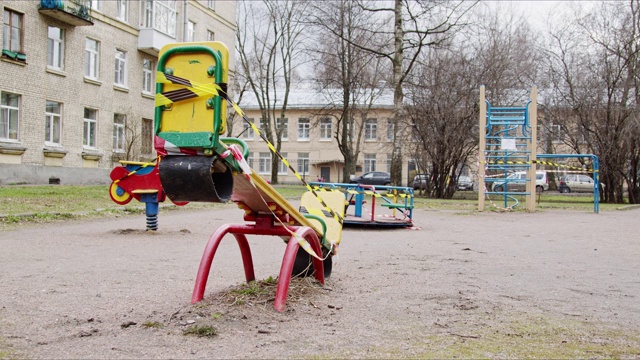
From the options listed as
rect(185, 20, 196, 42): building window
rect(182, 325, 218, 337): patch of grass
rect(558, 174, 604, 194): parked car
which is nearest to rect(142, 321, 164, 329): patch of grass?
rect(182, 325, 218, 337): patch of grass

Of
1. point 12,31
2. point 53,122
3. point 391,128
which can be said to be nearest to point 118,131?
point 53,122

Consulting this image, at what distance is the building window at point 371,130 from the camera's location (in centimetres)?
5878

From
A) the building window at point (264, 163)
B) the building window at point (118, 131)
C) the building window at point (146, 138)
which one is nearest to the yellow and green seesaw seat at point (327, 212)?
the building window at point (118, 131)

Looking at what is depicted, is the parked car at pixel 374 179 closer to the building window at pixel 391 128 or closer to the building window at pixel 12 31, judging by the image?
the building window at pixel 391 128

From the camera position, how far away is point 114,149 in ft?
100

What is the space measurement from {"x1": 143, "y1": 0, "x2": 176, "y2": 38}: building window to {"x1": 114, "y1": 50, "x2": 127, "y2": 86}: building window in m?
2.31

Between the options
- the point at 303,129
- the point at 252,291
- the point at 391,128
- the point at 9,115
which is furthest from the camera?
the point at 303,129

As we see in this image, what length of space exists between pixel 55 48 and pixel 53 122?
310cm

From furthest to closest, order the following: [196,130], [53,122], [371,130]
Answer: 1. [371,130]
2. [53,122]
3. [196,130]

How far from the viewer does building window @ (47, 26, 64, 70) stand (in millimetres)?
26250

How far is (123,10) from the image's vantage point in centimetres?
3131

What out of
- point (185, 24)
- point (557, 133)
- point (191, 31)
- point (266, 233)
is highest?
point (191, 31)

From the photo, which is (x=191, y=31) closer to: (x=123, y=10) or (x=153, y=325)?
(x=123, y=10)

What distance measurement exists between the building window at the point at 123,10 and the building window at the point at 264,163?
3175 centimetres
